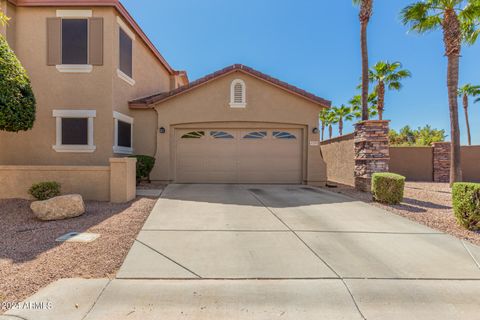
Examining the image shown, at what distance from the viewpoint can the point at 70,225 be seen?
18.5 ft

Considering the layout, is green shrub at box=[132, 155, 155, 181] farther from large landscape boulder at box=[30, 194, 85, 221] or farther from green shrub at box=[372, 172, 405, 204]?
green shrub at box=[372, 172, 405, 204]

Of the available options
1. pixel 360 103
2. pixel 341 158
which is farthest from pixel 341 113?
pixel 341 158

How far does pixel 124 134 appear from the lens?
Answer: 11086 mm

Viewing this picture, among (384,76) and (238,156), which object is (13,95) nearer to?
(238,156)

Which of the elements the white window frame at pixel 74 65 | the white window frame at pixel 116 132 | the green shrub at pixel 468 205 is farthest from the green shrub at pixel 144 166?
the green shrub at pixel 468 205

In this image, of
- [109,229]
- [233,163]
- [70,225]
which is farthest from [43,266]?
[233,163]

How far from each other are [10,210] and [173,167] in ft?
19.2

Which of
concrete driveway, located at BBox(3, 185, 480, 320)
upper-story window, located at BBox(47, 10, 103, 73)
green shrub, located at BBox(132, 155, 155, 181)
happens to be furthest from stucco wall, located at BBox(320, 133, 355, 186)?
upper-story window, located at BBox(47, 10, 103, 73)

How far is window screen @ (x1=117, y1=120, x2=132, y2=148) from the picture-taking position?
10750 mm

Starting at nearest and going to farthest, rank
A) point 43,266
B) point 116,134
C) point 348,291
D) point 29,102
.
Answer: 1. point 348,291
2. point 43,266
3. point 29,102
4. point 116,134

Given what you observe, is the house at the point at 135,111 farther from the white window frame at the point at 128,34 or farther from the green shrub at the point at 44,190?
the green shrub at the point at 44,190

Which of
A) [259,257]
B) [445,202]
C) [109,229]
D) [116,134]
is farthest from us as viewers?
[116,134]

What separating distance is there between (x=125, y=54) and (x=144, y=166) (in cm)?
483

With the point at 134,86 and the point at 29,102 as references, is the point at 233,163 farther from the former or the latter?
the point at 29,102
